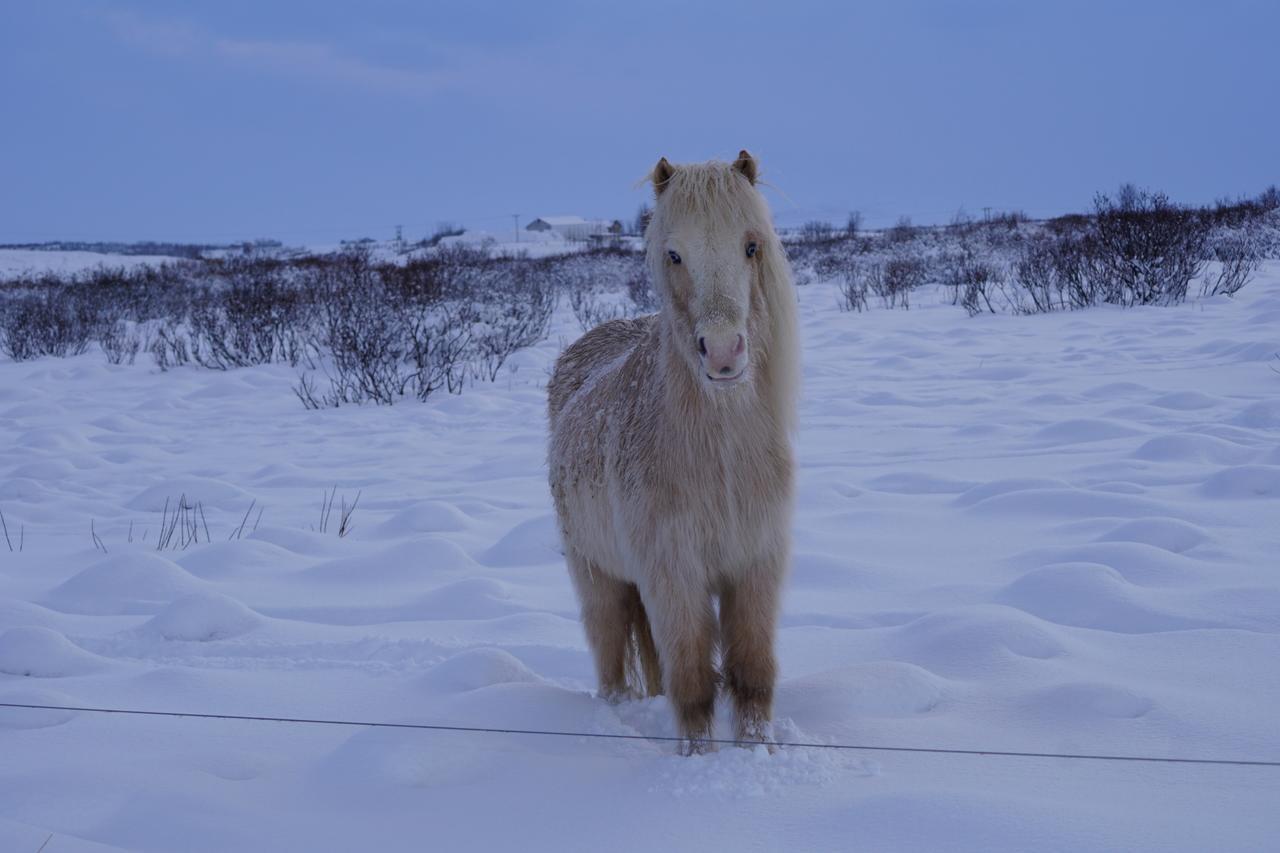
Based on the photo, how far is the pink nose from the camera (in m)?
2.08

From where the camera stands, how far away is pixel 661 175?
8.13ft

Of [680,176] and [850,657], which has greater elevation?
[680,176]

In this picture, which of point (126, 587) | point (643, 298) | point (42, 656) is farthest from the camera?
point (643, 298)

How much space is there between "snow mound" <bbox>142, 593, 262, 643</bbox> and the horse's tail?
5.12 ft

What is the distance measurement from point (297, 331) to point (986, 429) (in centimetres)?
1082

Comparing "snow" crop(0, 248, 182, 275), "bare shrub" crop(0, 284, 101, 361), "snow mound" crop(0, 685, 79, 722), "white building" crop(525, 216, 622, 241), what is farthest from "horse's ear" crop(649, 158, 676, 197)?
"white building" crop(525, 216, 622, 241)

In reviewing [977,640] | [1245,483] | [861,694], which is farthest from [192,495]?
[1245,483]

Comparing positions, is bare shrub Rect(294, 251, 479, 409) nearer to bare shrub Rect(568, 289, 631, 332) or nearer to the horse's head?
bare shrub Rect(568, 289, 631, 332)

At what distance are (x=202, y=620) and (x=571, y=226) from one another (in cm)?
6988

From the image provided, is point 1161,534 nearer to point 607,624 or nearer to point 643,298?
point 607,624

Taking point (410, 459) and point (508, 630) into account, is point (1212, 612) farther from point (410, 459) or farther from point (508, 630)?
point (410, 459)

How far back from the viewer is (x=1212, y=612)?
3078mm

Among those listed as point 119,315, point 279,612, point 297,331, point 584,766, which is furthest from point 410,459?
point 119,315

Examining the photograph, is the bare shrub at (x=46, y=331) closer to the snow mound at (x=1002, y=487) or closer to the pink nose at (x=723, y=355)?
the snow mound at (x=1002, y=487)
